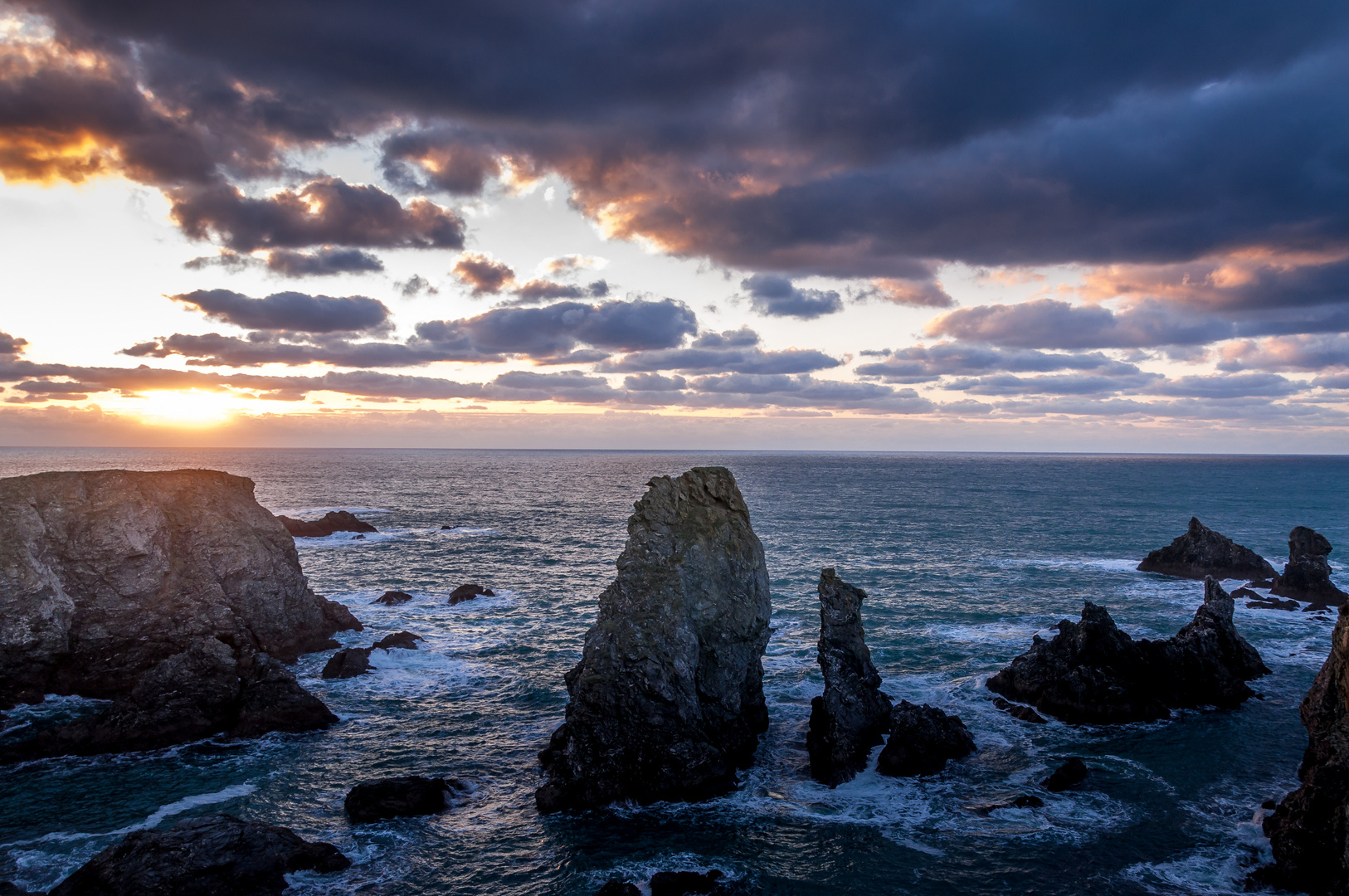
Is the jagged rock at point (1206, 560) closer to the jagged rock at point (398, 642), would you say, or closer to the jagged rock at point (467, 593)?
the jagged rock at point (467, 593)

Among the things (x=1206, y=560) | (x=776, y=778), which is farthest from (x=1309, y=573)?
(x=776, y=778)

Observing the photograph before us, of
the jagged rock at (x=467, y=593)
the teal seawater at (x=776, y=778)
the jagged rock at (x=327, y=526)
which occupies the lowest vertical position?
the teal seawater at (x=776, y=778)

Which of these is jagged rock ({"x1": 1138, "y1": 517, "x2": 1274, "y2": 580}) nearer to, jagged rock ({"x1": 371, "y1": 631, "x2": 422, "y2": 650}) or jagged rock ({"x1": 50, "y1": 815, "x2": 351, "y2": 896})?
jagged rock ({"x1": 371, "y1": 631, "x2": 422, "y2": 650})

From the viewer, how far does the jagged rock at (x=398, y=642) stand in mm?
45303

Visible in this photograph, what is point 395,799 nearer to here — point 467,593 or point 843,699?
point 843,699

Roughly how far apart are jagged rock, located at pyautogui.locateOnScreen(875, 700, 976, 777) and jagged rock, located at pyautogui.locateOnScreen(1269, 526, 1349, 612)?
43.3m

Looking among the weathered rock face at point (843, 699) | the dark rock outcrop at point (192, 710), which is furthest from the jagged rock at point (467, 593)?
the weathered rock face at point (843, 699)

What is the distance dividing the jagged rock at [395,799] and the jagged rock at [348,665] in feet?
48.6

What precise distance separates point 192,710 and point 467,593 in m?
26.8

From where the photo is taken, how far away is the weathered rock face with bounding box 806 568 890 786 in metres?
29.9

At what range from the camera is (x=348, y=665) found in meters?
41.6

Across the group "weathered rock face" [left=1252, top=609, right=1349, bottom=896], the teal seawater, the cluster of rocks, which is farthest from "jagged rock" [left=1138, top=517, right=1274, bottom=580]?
the cluster of rocks

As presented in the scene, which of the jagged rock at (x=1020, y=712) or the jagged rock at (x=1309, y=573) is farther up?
the jagged rock at (x=1309, y=573)

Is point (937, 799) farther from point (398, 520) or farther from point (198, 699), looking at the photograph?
point (398, 520)
